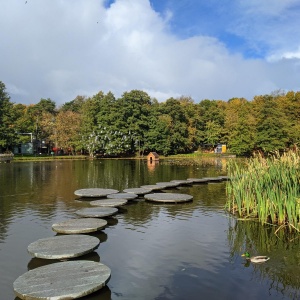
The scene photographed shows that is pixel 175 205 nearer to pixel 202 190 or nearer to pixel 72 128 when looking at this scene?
pixel 202 190

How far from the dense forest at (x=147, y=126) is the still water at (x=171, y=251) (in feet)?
111

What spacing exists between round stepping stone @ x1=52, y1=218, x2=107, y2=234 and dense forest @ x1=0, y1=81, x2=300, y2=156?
36335mm

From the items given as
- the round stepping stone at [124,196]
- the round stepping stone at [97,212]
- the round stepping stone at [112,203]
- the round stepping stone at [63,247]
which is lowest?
the round stepping stone at [63,247]

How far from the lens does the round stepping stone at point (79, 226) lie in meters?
8.15

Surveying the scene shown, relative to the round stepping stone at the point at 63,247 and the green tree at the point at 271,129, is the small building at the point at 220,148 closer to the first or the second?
the green tree at the point at 271,129

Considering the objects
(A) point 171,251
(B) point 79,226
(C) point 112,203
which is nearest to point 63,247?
(B) point 79,226

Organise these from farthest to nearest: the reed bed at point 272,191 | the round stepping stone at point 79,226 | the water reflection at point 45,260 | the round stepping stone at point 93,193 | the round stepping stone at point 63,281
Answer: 1. the round stepping stone at point 93,193
2. the round stepping stone at point 79,226
3. the reed bed at point 272,191
4. the water reflection at point 45,260
5. the round stepping stone at point 63,281

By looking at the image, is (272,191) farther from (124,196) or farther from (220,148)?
(220,148)

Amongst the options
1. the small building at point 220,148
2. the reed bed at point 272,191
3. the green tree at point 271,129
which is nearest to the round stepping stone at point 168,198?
the reed bed at point 272,191

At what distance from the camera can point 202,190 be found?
51.8ft

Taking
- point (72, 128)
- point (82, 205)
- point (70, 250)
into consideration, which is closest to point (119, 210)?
point (82, 205)

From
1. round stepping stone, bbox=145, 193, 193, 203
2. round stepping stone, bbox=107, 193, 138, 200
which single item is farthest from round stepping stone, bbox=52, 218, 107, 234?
round stepping stone, bbox=145, 193, 193, 203

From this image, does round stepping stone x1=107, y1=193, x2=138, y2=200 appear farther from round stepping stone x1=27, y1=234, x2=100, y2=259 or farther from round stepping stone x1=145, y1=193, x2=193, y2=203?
round stepping stone x1=27, y1=234, x2=100, y2=259

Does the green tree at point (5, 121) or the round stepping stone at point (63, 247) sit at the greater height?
the green tree at point (5, 121)
